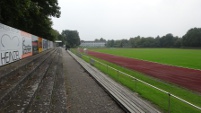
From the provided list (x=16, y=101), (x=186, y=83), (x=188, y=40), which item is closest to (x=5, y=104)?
(x=16, y=101)

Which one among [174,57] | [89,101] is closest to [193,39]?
[174,57]

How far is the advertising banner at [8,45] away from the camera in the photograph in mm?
11636

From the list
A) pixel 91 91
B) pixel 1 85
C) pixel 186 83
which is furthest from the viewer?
pixel 186 83

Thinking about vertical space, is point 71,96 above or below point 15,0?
below

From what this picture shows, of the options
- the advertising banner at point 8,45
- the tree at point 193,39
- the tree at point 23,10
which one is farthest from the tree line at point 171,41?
the advertising banner at point 8,45

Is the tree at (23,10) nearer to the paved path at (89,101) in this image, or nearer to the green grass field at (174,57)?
Result: the paved path at (89,101)

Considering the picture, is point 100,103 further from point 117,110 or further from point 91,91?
point 91,91

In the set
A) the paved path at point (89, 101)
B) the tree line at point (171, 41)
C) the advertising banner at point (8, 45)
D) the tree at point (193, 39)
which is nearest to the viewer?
the paved path at point (89, 101)

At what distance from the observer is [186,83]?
12828 millimetres

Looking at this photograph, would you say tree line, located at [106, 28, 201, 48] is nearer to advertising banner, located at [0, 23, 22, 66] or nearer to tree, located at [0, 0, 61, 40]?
tree, located at [0, 0, 61, 40]

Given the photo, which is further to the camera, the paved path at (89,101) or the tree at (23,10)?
the tree at (23,10)

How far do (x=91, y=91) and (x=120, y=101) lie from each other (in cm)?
222

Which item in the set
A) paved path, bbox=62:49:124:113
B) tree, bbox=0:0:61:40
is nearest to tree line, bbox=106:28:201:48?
tree, bbox=0:0:61:40

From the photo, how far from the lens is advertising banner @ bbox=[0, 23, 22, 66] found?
11.6 metres
